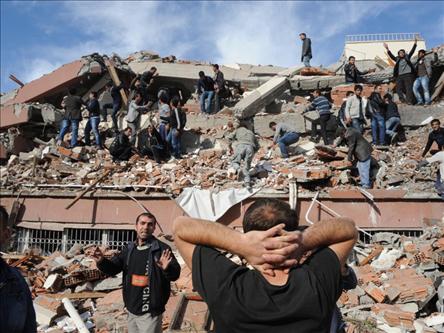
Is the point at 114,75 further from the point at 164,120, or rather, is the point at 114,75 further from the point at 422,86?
the point at 422,86

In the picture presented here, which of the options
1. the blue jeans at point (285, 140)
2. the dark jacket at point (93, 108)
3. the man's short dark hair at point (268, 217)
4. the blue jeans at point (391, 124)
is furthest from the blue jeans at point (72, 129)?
the man's short dark hair at point (268, 217)

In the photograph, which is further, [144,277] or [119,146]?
[119,146]

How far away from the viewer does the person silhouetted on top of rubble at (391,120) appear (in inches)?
463

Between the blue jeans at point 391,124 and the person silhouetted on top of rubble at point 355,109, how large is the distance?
703 mm

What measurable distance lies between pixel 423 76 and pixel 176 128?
26.1 ft

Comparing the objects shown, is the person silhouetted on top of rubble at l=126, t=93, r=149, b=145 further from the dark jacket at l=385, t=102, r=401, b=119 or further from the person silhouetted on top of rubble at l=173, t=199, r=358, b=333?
the person silhouetted on top of rubble at l=173, t=199, r=358, b=333

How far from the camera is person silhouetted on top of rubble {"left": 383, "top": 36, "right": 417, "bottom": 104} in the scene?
13234 millimetres

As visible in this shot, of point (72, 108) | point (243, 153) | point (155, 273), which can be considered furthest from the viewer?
point (72, 108)

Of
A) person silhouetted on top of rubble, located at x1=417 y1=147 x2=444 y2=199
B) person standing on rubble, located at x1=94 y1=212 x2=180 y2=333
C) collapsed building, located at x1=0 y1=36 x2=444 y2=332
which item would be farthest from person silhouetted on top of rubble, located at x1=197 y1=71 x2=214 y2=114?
person standing on rubble, located at x1=94 y1=212 x2=180 y2=333

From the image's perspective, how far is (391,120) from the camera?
1180 centimetres

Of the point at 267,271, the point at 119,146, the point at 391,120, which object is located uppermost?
the point at 391,120

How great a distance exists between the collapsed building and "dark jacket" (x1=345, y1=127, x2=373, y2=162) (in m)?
0.42

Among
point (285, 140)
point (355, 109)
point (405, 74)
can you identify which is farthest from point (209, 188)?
point (405, 74)

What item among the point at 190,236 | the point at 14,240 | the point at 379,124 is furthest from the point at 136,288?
the point at 379,124
